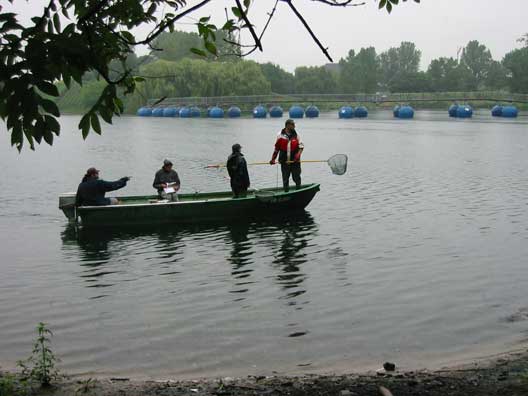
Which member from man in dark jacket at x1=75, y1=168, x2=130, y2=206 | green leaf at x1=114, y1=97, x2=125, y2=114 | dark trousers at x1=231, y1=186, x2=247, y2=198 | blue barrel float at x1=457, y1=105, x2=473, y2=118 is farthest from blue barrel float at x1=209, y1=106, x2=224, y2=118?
green leaf at x1=114, y1=97, x2=125, y2=114

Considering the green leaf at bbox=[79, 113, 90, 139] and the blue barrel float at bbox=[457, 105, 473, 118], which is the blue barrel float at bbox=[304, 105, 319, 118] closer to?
the blue barrel float at bbox=[457, 105, 473, 118]

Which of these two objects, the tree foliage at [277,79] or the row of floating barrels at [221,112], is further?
the tree foliage at [277,79]

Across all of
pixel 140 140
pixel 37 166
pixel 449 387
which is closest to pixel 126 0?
pixel 449 387

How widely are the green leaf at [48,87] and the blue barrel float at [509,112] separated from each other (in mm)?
97373

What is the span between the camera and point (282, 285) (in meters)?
13.6

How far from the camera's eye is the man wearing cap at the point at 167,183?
19.6 metres

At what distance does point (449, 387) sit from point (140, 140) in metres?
55.6

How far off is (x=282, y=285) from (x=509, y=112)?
89423mm

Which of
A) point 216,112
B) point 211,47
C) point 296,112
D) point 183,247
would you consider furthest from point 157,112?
point 211,47

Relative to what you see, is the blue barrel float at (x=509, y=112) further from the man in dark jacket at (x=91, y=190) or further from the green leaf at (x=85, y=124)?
the green leaf at (x=85, y=124)

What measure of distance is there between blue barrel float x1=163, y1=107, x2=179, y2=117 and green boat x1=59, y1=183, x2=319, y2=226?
96.8 metres

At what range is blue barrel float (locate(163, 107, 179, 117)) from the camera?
116m

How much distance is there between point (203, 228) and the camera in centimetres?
1934

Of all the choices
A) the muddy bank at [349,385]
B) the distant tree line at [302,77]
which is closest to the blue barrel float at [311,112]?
the distant tree line at [302,77]
